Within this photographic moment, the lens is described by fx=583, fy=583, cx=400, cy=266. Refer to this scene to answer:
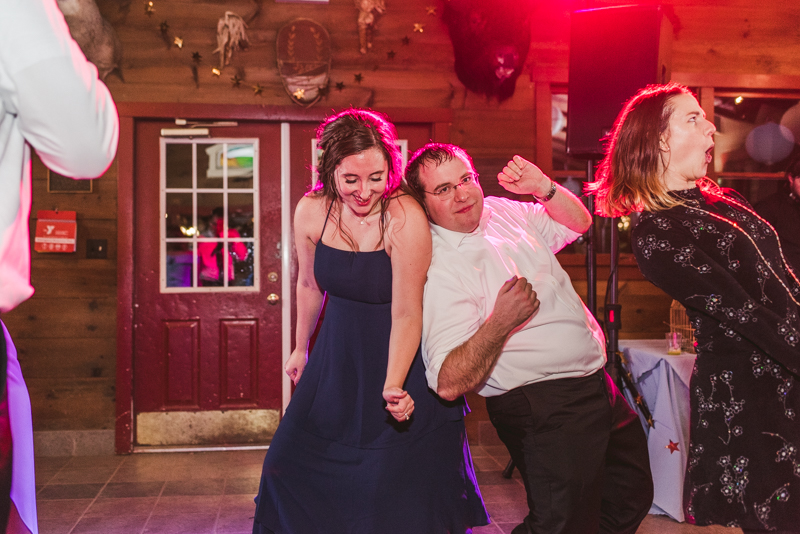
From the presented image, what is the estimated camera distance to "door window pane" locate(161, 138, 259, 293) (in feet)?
12.5

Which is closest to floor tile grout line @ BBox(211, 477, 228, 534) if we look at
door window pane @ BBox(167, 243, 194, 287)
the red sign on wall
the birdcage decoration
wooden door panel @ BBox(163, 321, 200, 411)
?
wooden door panel @ BBox(163, 321, 200, 411)

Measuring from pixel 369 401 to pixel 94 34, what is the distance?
3.09 meters

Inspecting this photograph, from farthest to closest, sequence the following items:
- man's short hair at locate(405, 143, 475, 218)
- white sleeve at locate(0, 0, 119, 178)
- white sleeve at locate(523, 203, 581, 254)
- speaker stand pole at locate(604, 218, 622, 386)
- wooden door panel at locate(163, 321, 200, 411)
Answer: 1. wooden door panel at locate(163, 321, 200, 411)
2. speaker stand pole at locate(604, 218, 622, 386)
3. white sleeve at locate(523, 203, 581, 254)
4. man's short hair at locate(405, 143, 475, 218)
5. white sleeve at locate(0, 0, 119, 178)

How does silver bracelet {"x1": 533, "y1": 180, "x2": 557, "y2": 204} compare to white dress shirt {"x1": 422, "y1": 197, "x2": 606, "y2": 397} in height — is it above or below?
above

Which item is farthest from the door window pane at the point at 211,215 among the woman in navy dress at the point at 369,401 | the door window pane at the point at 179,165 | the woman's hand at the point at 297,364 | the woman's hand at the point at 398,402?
the woman's hand at the point at 398,402

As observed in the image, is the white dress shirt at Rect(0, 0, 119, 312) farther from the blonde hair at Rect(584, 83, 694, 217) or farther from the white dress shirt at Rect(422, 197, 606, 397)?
the blonde hair at Rect(584, 83, 694, 217)

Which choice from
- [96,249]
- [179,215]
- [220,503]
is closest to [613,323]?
[220,503]

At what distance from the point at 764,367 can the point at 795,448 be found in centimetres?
19

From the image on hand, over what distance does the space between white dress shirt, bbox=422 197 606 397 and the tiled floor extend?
1317 mm

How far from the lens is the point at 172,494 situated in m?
3.01

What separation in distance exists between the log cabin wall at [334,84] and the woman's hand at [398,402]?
2.64m

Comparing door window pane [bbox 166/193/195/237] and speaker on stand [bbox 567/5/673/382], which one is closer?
speaker on stand [bbox 567/5/673/382]

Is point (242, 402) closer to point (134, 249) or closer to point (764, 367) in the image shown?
point (134, 249)

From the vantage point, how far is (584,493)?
4.94ft
